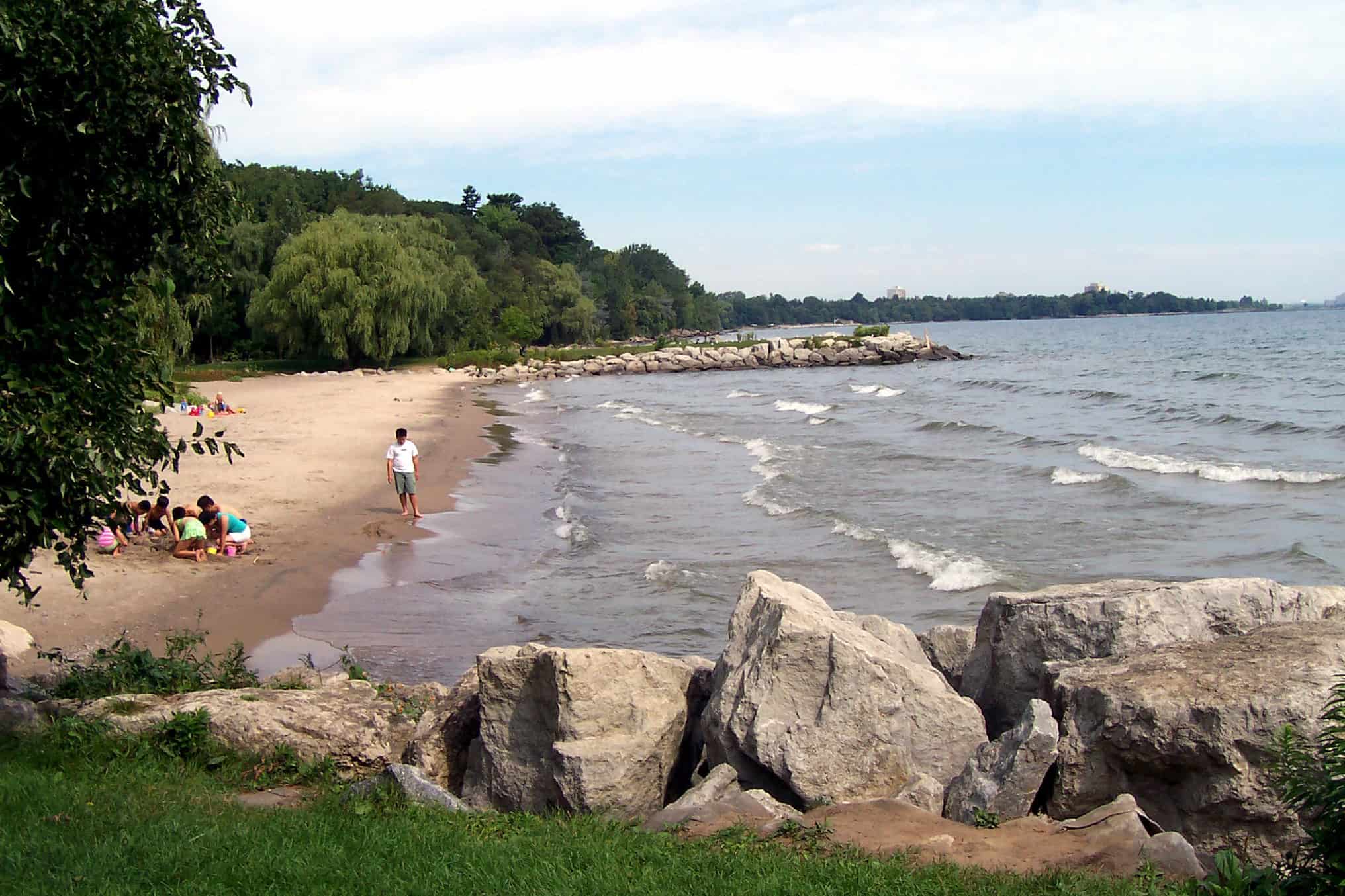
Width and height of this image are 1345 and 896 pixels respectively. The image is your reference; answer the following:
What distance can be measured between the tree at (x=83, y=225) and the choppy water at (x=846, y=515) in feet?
18.5

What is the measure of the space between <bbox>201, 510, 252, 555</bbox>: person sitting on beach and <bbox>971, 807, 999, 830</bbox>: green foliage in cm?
1263

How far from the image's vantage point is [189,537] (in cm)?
1521

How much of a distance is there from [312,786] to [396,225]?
244 feet

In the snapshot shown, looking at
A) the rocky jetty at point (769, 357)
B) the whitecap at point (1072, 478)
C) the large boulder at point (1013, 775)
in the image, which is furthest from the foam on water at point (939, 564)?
the rocky jetty at point (769, 357)

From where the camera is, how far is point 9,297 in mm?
6031

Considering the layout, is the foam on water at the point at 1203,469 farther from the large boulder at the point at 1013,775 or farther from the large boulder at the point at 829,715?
the large boulder at the point at 1013,775

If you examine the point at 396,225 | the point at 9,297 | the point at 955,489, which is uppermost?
the point at 396,225

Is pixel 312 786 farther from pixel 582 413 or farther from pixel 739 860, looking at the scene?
pixel 582 413

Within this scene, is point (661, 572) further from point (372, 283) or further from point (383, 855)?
point (372, 283)

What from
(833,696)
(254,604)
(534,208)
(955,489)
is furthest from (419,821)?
(534,208)

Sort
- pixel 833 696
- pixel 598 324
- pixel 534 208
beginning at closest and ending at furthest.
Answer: pixel 833 696 → pixel 598 324 → pixel 534 208

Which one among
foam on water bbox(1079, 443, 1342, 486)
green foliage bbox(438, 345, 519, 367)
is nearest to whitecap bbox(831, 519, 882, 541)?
foam on water bbox(1079, 443, 1342, 486)

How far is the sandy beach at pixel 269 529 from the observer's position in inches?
480

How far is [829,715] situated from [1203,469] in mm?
20686
